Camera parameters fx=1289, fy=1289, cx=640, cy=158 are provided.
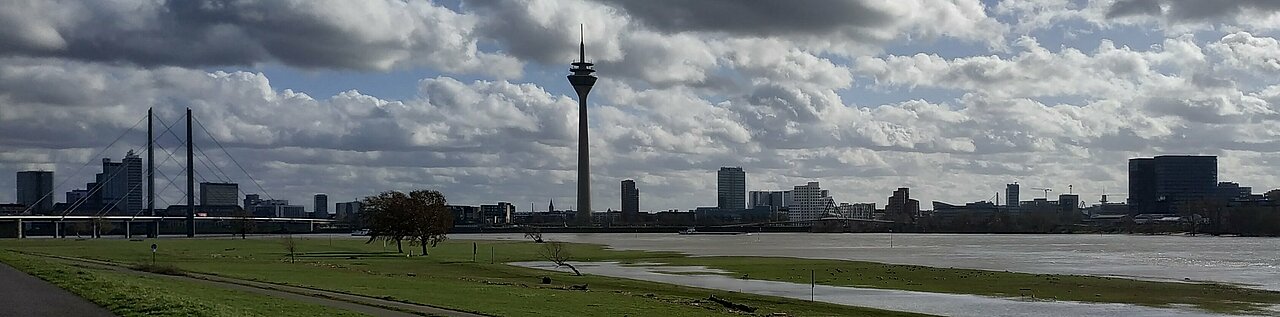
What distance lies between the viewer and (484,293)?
49031 mm

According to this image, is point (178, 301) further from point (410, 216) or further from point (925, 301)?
point (410, 216)

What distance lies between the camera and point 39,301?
3481 centimetres

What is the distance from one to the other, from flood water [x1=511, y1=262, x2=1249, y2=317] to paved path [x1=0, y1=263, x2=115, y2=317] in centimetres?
3077

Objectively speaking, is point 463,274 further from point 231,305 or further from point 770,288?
point 231,305

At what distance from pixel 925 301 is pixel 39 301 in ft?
120

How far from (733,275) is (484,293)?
1323 inches

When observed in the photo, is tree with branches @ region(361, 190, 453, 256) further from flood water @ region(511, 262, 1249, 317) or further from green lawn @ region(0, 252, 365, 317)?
green lawn @ region(0, 252, 365, 317)

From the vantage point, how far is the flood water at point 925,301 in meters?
51.3

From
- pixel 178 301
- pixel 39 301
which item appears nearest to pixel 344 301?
pixel 178 301

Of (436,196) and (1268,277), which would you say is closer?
(1268,277)

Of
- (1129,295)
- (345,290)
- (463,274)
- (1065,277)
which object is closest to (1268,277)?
(1065,277)

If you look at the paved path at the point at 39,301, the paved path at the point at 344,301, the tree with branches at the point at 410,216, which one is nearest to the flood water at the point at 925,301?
the paved path at the point at 344,301

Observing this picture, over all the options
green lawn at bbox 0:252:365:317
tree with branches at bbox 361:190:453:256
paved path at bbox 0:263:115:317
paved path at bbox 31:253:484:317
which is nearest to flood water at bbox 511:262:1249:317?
paved path at bbox 31:253:484:317

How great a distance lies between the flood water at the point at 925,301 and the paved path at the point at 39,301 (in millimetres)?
30768
